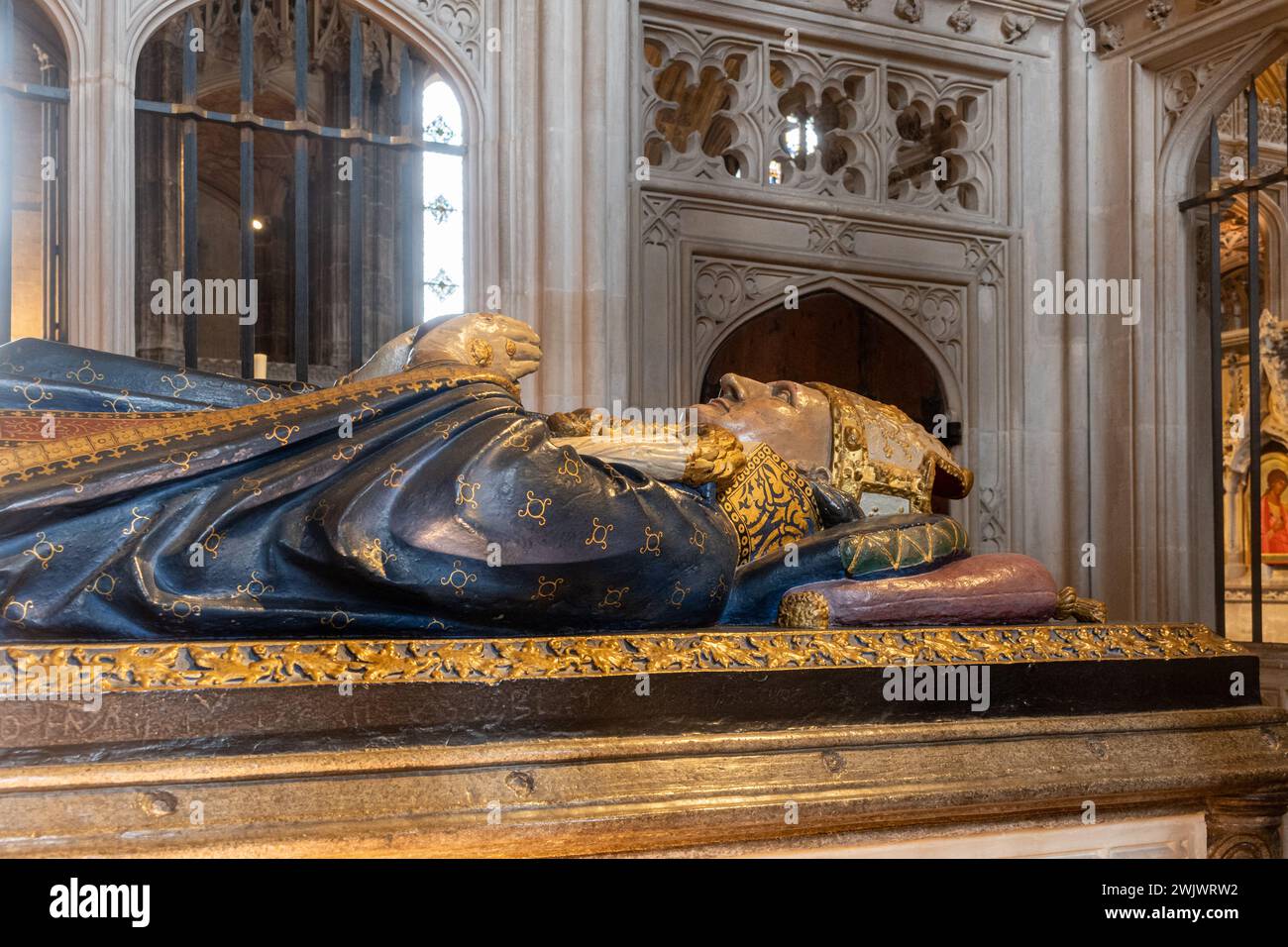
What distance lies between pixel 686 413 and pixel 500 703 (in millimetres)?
1039

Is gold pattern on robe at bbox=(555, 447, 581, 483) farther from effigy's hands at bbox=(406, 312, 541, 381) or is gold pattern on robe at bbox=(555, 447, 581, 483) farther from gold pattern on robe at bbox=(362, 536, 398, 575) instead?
effigy's hands at bbox=(406, 312, 541, 381)

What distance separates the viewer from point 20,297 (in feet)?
31.0

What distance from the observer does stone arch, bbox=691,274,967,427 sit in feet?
20.7

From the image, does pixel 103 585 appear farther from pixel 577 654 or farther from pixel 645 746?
pixel 645 746

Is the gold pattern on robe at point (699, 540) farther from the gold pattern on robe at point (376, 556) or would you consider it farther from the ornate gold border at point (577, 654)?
the gold pattern on robe at point (376, 556)

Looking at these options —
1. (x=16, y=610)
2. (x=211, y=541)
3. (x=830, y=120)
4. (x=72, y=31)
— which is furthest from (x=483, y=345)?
(x=830, y=120)

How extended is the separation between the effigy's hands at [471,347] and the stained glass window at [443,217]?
4.45m

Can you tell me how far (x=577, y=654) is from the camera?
224 centimetres

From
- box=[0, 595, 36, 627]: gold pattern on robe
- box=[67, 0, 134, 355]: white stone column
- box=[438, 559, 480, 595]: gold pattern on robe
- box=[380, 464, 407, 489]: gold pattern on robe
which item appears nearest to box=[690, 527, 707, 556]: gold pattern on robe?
box=[438, 559, 480, 595]: gold pattern on robe

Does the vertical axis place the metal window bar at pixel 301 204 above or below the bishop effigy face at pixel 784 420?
above

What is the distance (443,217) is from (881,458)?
595 centimetres

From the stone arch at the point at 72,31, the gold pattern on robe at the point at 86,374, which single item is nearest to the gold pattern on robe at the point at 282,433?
the gold pattern on robe at the point at 86,374

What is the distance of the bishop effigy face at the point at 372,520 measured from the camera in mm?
2125

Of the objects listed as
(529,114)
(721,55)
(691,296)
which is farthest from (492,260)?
(721,55)
